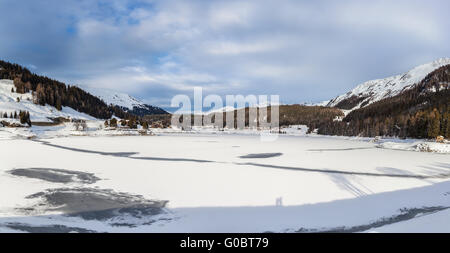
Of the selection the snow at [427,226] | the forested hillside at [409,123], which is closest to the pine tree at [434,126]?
the forested hillside at [409,123]

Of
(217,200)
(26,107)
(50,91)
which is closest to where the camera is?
(217,200)


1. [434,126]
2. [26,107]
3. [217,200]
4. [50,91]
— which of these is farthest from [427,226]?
[50,91]

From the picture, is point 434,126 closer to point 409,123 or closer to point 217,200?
point 409,123

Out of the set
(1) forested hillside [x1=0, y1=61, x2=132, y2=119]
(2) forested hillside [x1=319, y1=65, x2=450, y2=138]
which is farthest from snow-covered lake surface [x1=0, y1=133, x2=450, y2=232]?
(1) forested hillside [x1=0, y1=61, x2=132, y2=119]

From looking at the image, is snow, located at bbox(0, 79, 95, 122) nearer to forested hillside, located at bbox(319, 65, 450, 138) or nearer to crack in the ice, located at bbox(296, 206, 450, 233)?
forested hillside, located at bbox(319, 65, 450, 138)

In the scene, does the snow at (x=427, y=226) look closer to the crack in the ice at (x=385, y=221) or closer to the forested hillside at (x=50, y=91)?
the crack in the ice at (x=385, y=221)

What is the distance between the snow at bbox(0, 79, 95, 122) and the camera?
116 m

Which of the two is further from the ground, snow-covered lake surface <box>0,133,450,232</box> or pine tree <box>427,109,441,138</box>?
pine tree <box>427,109,441,138</box>

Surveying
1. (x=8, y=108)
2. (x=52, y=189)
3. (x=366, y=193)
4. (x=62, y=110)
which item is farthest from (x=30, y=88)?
(x=366, y=193)

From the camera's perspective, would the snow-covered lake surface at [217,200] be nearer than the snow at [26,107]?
Yes

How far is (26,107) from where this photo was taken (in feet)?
413

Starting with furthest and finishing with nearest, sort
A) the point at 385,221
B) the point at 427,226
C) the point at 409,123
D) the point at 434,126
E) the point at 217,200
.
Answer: the point at 409,123 → the point at 434,126 → the point at 217,200 → the point at 385,221 → the point at 427,226

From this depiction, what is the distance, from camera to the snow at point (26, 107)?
11577 centimetres

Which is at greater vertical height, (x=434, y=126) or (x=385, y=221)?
(x=434, y=126)
